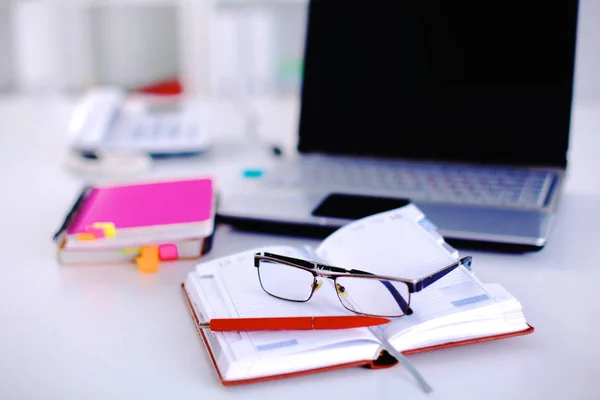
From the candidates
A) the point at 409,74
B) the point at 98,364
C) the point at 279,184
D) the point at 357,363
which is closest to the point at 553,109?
the point at 409,74

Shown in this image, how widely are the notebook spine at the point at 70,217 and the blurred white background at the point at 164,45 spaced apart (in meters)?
1.48

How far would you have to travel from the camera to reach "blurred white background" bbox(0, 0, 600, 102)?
2.40 metres

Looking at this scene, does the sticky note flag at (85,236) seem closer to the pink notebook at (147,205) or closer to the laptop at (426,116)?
the pink notebook at (147,205)

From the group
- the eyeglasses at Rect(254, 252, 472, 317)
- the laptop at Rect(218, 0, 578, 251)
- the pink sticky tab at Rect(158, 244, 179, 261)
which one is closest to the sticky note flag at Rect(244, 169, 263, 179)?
the laptop at Rect(218, 0, 578, 251)

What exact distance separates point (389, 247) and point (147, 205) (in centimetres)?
35

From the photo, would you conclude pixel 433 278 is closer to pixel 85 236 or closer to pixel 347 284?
pixel 347 284

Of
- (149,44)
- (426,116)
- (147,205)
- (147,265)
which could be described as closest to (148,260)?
(147,265)

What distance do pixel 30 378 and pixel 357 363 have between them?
0.29 metres

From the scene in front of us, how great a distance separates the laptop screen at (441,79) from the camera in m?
1.00

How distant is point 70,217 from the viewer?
0.86 meters

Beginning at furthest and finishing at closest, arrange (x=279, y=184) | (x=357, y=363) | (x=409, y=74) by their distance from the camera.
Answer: (x=409, y=74) < (x=279, y=184) < (x=357, y=363)

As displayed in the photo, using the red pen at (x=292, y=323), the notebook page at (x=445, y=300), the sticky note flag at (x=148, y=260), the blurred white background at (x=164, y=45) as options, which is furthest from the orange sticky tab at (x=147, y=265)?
the blurred white background at (x=164, y=45)

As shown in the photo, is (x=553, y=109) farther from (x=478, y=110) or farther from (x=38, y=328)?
(x=38, y=328)

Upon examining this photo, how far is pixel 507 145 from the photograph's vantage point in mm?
1027
